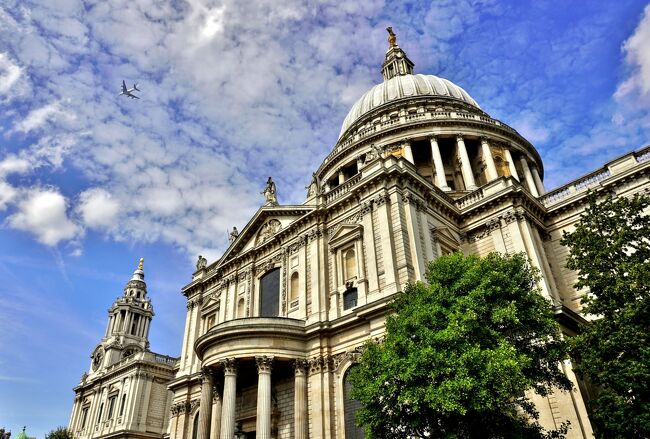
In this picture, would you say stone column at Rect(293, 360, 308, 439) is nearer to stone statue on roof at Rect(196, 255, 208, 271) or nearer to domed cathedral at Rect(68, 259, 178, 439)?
stone statue on roof at Rect(196, 255, 208, 271)

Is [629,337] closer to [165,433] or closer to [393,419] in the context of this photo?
[393,419]

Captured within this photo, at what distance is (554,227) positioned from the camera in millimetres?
27734

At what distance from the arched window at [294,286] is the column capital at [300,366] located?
4422mm

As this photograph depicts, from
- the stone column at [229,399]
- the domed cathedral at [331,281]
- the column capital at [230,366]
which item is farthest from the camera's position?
the column capital at [230,366]

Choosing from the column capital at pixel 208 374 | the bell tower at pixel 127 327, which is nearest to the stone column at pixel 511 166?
the column capital at pixel 208 374

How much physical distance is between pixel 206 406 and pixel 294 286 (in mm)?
7710

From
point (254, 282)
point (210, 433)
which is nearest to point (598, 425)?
point (210, 433)

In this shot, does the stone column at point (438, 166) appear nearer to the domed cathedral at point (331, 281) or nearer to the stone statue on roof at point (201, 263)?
the domed cathedral at point (331, 281)

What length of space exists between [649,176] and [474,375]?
1753 cm

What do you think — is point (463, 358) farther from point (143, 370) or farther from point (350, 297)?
point (143, 370)

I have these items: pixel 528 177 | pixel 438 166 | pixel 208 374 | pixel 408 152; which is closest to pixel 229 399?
pixel 208 374

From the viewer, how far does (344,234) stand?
25.4 meters

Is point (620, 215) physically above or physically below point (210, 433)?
above

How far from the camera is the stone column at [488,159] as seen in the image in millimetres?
36713
